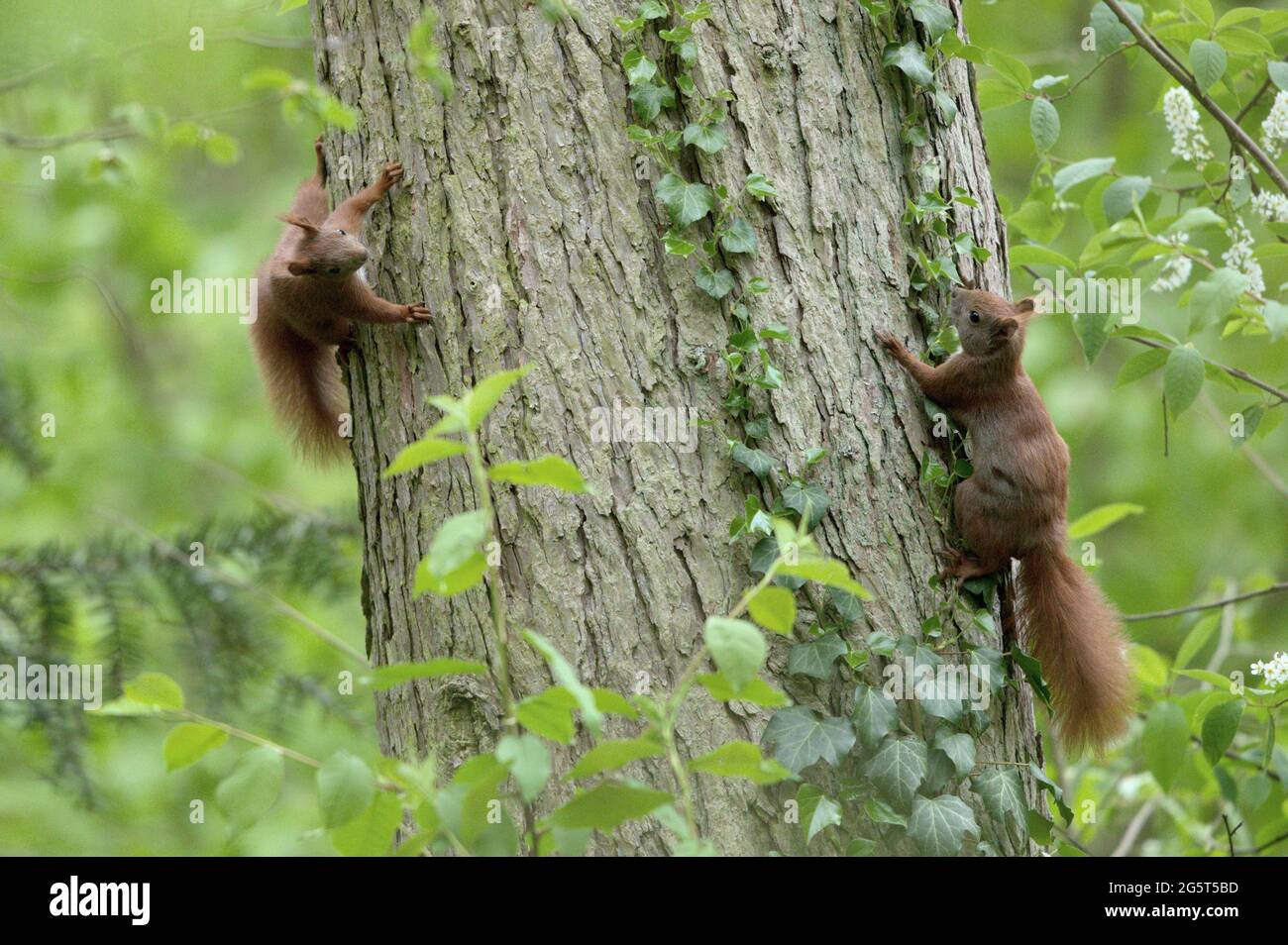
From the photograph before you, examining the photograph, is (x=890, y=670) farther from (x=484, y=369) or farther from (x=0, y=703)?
(x=0, y=703)

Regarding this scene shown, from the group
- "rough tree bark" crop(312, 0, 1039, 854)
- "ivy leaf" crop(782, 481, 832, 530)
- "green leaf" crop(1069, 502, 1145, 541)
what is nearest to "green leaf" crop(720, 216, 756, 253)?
"rough tree bark" crop(312, 0, 1039, 854)

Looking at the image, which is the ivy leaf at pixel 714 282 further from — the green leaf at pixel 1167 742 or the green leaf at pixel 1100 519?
the green leaf at pixel 1100 519

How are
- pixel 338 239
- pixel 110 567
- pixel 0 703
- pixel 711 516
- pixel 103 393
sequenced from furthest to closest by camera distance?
pixel 103 393 < pixel 110 567 < pixel 0 703 < pixel 338 239 < pixel 711 516

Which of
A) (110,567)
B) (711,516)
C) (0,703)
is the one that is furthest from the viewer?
(110,567)

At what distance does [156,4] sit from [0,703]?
8.54 feet

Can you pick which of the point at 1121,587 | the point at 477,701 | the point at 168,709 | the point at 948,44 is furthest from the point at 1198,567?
the point at 168,709

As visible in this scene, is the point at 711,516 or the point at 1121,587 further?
the point at 1121,587

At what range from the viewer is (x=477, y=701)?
7.14 feet

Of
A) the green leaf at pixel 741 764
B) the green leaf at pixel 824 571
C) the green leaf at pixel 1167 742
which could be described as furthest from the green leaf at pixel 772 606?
the green leaf at pixel 1167 742

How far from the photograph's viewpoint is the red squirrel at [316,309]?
2328 mm

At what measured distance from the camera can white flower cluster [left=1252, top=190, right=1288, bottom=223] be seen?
2773 mm

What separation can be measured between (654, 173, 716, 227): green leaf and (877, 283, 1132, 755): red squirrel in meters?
0.64

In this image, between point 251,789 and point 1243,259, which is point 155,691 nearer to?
point 251,789

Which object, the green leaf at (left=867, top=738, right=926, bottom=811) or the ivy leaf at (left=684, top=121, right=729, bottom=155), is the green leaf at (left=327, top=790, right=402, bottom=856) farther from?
the ivy leaf at (left=684, top=121, right=729, bottom=155)
